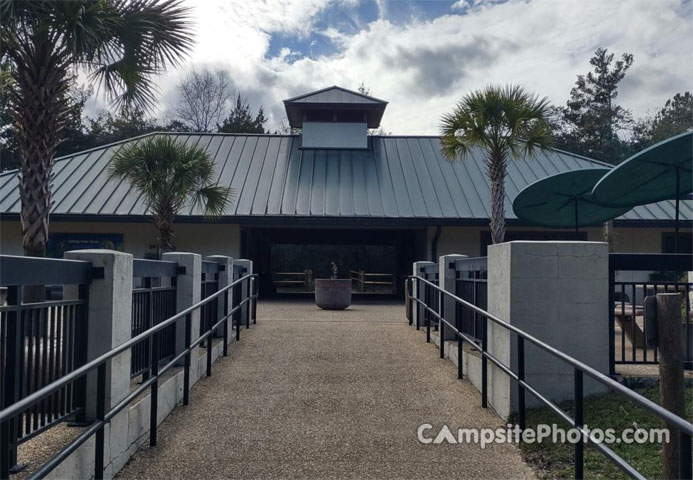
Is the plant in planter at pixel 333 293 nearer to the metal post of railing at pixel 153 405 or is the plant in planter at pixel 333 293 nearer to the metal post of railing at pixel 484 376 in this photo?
the metal post of railing at pixel 484 376

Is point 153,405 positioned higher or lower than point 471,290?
lower

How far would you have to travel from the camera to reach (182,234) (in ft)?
67.4

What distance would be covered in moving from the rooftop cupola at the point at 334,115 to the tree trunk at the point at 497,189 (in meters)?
8.36

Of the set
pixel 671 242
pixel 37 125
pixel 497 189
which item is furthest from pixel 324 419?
pixel 671 242

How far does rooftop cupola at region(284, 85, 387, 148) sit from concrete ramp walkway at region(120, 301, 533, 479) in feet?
51.1

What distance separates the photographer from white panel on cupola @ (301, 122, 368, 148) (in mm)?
24234

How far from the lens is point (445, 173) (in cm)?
2214

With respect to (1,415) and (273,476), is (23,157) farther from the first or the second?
(1,415)

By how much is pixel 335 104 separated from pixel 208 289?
1648 cm

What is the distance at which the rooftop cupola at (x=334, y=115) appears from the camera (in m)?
24.3

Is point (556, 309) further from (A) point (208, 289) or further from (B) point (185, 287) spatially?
(A) point (208, 289)

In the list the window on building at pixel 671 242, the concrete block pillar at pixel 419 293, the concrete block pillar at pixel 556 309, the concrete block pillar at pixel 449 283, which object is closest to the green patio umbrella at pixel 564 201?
the concrete block pillar at pixel 419 293

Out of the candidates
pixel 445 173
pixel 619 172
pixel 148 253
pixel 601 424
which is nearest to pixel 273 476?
pixel 601 424

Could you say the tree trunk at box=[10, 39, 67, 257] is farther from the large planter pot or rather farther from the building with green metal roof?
the building with green metal roof
